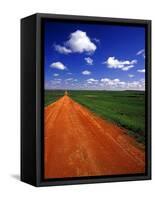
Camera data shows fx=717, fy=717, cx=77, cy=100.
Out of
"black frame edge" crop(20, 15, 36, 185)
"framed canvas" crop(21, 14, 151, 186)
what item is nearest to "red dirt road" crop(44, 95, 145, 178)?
"framed canvas" crop(21, 14, 151, 186)

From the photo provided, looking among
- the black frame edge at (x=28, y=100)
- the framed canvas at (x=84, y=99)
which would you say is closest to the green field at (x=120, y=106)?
the framed canvas at (x=84, y=99)

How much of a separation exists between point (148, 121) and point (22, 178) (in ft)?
6.22

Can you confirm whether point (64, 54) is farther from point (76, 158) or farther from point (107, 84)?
point (76, 158)

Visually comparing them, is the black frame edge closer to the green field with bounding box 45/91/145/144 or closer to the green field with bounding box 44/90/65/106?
the green field with bounding box 44/90/65/106

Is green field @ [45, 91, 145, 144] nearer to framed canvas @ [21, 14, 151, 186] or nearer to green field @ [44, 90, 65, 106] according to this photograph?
framed canvas @ [21, 14, 151, 186]

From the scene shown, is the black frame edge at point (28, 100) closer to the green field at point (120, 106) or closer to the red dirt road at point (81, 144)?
the red dirt road at point (81, 144)

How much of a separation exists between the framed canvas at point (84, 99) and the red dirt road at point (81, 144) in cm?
1

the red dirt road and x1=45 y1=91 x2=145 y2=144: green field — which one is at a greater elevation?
x1=45 y1=91 x2=145 y2=144: green field

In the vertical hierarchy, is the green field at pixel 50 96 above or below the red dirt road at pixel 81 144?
above

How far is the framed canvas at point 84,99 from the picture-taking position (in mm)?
9164

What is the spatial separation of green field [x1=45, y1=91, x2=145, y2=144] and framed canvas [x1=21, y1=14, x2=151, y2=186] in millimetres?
13

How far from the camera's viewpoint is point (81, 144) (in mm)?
9391

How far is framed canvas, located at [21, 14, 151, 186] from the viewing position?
9164 millimetres

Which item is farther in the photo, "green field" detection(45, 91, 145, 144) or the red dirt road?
"green field" detection(45, 91, 145, 144)
